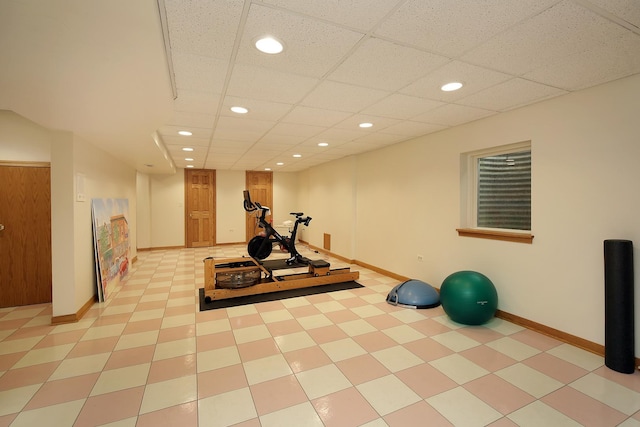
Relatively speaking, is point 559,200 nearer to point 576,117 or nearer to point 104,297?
point 576,117

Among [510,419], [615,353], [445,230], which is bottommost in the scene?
[510,419]

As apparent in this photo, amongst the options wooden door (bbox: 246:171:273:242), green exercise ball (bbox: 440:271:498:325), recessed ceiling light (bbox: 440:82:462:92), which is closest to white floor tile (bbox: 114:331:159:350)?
green exercise ball (bbox: 440:271:498:325)

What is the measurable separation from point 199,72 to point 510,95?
9.48ft

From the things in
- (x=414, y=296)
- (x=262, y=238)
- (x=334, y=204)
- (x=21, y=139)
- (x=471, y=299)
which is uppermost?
(x=21, y=139)

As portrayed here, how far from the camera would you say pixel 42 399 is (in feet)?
6.56

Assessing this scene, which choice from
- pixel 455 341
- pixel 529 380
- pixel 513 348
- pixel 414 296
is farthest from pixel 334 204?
pixel 529 380

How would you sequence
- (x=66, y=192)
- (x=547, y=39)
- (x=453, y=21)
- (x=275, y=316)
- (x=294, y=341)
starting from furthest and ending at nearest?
(x=275, y=316) < (x=66, y=192) < (x=294, y=341) < (x=547, y=39) < (x=453, y=21)

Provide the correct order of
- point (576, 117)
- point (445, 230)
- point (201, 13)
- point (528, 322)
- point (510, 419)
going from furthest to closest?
1. point (445, 230)
2. point (528, 322)
3. point (576, 117)
4. point (510, 419)
5. point (201, 13)

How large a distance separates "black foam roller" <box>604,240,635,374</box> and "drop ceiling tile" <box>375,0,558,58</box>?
6.73 feet

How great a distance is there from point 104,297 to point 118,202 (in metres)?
1.89

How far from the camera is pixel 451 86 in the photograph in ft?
8.29

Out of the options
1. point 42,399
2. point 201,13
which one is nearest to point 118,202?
point 42,399

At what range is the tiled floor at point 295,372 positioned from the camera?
73.1 inches

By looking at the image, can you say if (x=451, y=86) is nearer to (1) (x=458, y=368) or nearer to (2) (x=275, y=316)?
(1) (x=458, y=368)
